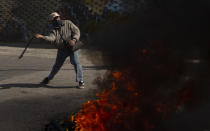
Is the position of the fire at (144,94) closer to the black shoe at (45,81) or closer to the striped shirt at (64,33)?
the striped shirt at (64,33)

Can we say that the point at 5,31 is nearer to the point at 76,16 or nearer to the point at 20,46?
the point at 20,46

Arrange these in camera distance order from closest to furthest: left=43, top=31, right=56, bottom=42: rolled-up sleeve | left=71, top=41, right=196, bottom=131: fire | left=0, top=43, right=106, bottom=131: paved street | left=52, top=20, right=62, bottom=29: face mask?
1. left=71, top=41, right=196, bottom=131: fire
2. left=0, top=43, right=106, bottom=131: paved street
3. left=43, top=31, right=56, bottom=42: rolled-up sleeve
4. left=52, top=20, right=62, bottom=29: face mask

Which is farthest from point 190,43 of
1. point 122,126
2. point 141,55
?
point 122,126

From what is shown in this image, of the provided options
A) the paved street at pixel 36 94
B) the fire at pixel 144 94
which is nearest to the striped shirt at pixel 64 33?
the paved street at pixel 36 94

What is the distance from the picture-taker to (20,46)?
54.2ft

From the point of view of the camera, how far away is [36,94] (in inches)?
275

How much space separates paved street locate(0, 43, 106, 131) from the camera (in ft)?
17.2

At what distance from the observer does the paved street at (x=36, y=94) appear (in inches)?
207

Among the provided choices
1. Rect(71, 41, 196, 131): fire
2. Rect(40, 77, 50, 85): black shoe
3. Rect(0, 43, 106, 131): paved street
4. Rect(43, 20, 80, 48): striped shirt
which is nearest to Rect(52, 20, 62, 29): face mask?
Rect(43, 20, 80, 48): striped shirt

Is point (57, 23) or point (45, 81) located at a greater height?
point (57, 23)

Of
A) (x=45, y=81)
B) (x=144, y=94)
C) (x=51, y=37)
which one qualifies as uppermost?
(x=144, y=94)

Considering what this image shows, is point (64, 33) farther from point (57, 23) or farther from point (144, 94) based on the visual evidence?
point (144, 94)

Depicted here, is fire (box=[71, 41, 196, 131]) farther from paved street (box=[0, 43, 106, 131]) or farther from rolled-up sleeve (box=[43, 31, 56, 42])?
rolled-up sleeve (box=[43, 31, 56, 42])

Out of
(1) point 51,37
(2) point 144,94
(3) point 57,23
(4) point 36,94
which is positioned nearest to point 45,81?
(4) point 36,94
